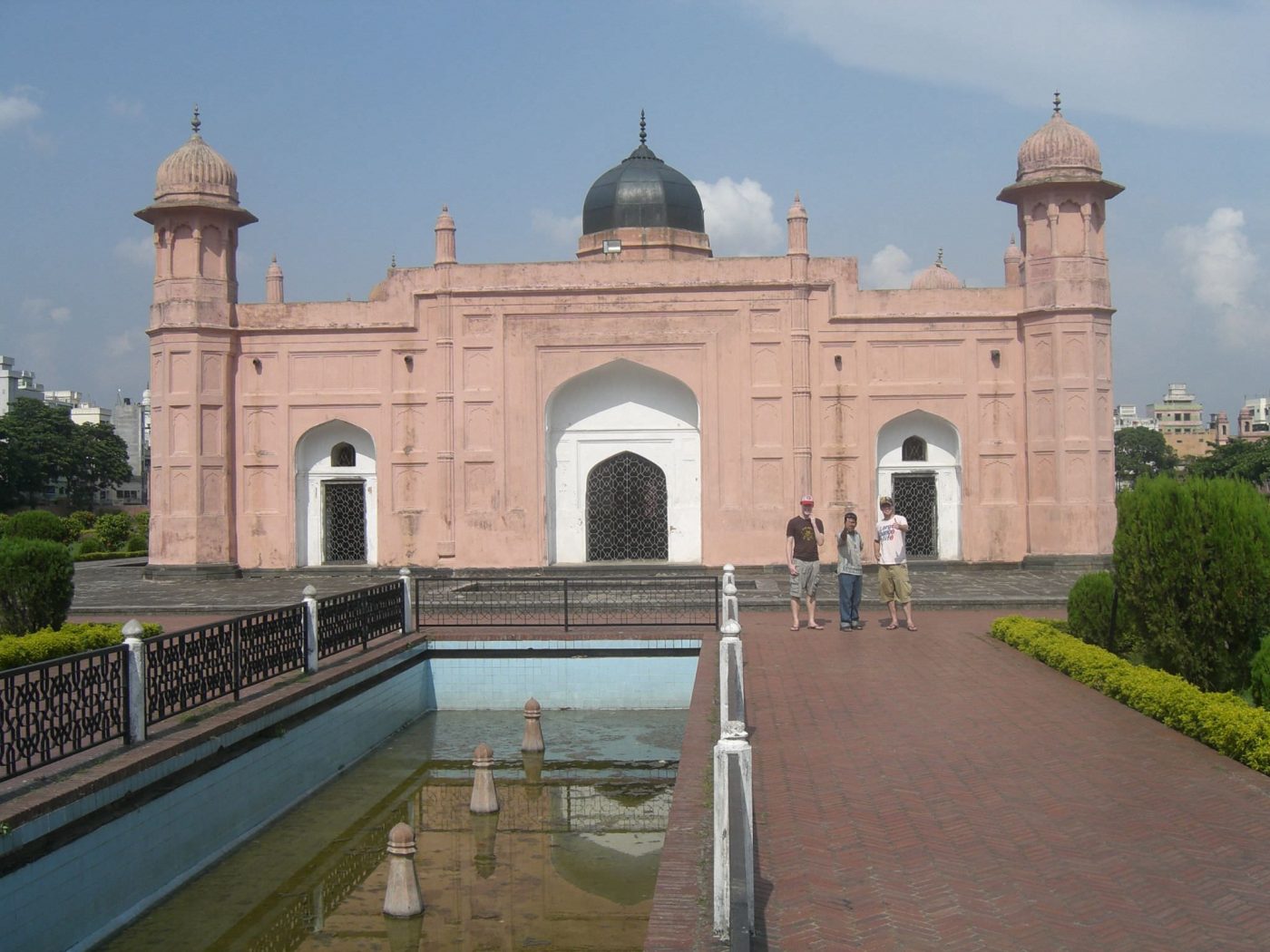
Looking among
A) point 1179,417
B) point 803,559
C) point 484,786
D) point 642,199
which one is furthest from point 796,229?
point 1179,417

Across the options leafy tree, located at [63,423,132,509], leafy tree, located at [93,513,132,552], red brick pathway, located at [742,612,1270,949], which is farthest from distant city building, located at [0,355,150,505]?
red brick pathway, located at [742,612,1270,949]

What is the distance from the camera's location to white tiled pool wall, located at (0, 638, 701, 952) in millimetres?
5742

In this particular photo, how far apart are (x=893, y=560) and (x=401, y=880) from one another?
24.9 ft

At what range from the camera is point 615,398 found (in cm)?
2080

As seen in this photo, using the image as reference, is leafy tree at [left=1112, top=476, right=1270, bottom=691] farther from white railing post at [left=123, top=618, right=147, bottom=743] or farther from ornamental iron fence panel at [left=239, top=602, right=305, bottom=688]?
white railing post at [left=123, top=618, right=147, bottom=743]

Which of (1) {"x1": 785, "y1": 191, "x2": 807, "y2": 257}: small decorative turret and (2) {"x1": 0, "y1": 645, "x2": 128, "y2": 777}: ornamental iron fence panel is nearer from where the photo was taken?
(2) {"x1": 0, "y1": 645, "x2": 128, "y2": 777}: ornamental iron fence panel

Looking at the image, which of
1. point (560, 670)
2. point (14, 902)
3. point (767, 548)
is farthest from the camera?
point (767, 548)

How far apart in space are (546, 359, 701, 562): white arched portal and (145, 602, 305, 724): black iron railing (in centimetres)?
1098

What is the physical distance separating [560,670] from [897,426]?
33.9ft

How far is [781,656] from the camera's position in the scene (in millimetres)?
10789

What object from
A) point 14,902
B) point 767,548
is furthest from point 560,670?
point 767,548

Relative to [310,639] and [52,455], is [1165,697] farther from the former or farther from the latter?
[52,455]

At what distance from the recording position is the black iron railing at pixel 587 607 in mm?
12688

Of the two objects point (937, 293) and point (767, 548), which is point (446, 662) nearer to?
point (767, 548)
